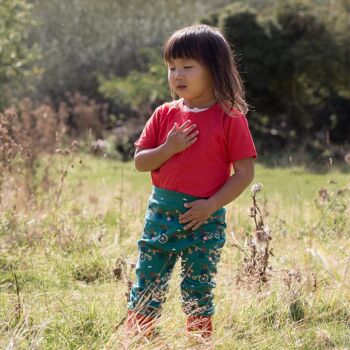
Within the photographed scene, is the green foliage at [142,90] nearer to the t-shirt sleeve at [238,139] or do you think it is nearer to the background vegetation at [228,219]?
the background vegetation at [228,219]

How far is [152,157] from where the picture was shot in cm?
353

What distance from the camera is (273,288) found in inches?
170

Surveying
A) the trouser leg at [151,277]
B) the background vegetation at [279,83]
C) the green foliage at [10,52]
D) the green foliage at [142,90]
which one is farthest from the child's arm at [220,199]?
the green foliage at [142,90]

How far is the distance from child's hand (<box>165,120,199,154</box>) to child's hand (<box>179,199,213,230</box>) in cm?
24

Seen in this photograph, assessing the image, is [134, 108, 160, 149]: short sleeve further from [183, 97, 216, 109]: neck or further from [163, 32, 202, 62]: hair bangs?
[163, 32, 202, 62]: hair bangs

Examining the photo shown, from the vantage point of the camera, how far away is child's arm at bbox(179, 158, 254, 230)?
3.41 meters

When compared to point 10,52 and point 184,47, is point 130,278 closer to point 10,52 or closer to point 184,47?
point 184,47

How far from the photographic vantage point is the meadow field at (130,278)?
143 inches

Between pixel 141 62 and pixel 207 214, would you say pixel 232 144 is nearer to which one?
pixel 207 214

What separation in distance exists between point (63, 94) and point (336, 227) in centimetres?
1671

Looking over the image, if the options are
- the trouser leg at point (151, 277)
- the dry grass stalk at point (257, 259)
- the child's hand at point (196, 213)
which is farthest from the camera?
the dry grass stalk at point (257, 259)

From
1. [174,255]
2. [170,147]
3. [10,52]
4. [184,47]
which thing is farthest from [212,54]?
[10,52]

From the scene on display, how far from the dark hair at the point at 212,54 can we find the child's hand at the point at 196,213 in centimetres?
42

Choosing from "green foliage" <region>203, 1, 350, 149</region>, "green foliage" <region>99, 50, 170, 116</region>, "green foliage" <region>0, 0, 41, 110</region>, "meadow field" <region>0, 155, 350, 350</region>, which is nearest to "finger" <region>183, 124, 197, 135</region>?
"meadow field" <region>0, 155, 350, 350</region>
